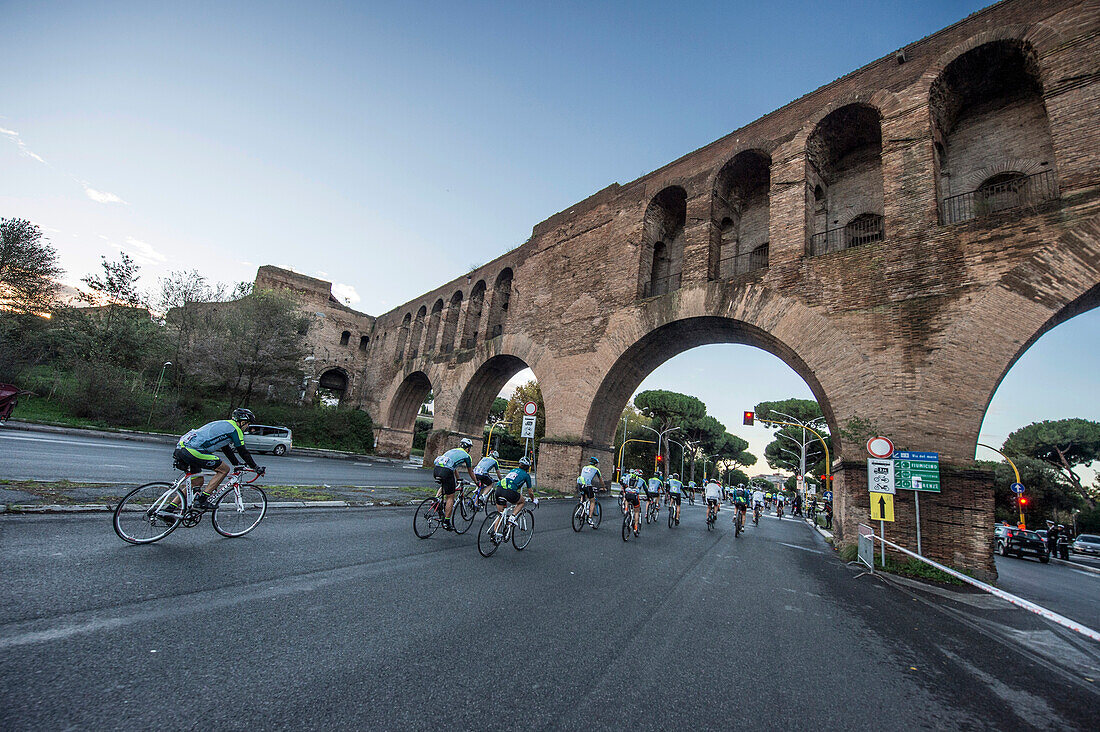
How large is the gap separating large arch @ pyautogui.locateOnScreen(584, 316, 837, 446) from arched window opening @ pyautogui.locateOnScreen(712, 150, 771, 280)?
7.16 ft

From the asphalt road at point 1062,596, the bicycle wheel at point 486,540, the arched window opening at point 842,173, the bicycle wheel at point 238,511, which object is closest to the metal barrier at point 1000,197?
the arched window opening at point 842,173

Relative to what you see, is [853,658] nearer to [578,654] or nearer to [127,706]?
[578,654]

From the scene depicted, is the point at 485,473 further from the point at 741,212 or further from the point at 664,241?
the point at 741,212

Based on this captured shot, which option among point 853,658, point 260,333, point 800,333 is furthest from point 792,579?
point 260,333

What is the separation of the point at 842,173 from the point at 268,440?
1044 inches

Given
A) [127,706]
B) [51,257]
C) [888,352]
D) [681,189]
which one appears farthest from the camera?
[51,257]

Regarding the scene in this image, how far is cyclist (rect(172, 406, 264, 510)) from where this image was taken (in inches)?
204

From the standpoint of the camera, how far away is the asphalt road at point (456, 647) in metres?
2.29

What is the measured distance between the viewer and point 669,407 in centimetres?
4947

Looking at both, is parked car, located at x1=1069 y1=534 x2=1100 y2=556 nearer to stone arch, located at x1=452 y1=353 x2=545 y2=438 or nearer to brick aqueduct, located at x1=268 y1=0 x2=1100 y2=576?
brick aqueduct, located at x1=268 y1=0 x2=1100 y2=576

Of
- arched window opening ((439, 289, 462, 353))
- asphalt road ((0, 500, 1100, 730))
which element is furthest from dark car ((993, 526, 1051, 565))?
arched window opening ((439, 289, 462, 353))

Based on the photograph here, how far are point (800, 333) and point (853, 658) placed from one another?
358 inches

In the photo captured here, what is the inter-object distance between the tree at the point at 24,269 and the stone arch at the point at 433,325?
71.5ft

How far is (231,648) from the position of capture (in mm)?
2762
